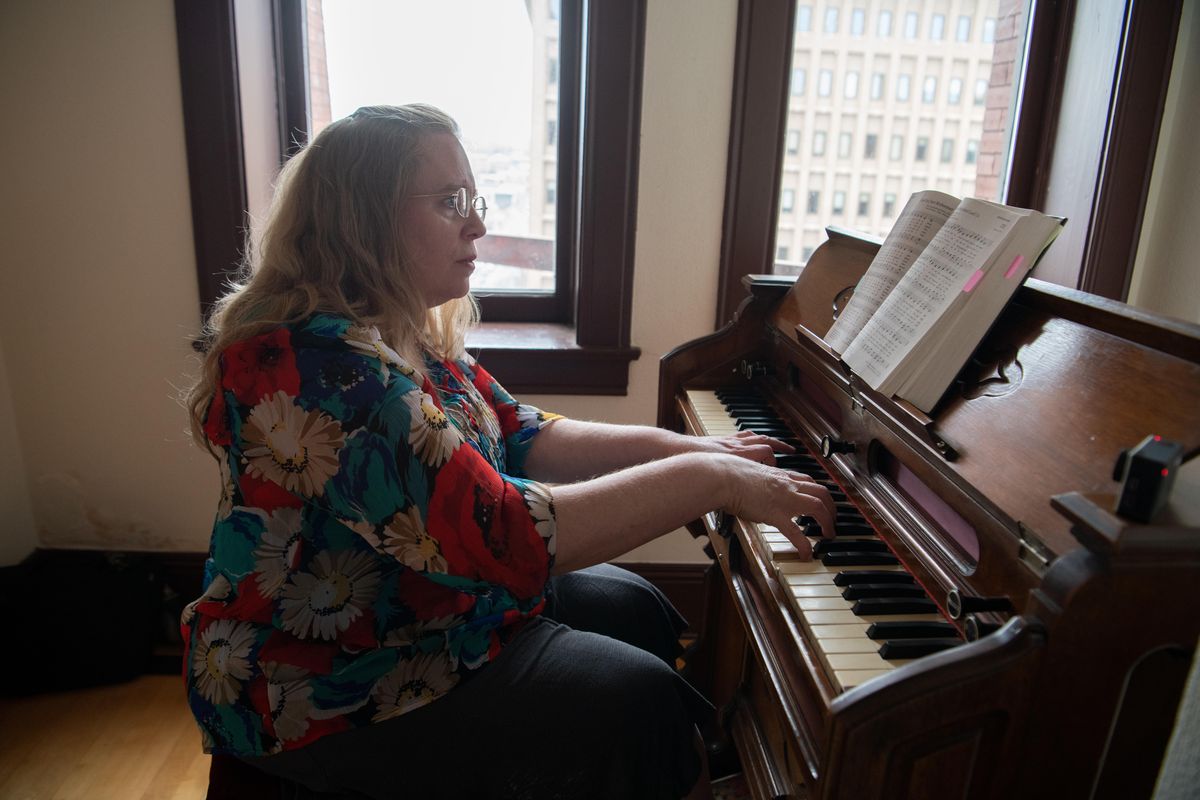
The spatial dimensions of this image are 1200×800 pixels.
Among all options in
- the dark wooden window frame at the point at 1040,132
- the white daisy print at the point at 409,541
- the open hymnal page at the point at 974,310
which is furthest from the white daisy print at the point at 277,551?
the dark wooden window frame at the point at 1040,132

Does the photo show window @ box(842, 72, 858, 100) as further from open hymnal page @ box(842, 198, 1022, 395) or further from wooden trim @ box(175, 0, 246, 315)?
wooden trim @ box(175, 0, 246, 315)

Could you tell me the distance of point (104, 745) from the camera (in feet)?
6.16

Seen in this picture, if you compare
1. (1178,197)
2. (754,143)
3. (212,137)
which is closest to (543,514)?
(754,143)

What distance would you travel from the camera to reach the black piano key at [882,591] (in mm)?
951

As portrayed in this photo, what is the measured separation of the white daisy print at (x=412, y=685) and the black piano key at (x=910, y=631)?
53 centimetres

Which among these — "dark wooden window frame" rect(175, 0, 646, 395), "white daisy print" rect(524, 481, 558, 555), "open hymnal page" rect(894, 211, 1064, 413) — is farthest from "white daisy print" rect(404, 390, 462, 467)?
"dark wooden window frame" rect(175, 0, 646, 395)

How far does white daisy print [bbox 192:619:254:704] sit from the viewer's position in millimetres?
1075

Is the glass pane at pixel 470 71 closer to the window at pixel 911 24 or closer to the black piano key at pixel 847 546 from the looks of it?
the window at pixel 911 24

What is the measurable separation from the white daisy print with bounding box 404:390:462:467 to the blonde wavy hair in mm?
152

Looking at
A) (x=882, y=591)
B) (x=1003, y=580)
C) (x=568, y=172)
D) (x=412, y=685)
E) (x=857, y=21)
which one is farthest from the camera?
(x=568, y=172)

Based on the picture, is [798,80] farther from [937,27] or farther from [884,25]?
[937,27]

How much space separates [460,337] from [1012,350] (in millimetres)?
853

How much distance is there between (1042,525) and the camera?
807 mm

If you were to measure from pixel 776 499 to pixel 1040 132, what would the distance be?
171 centimetres
